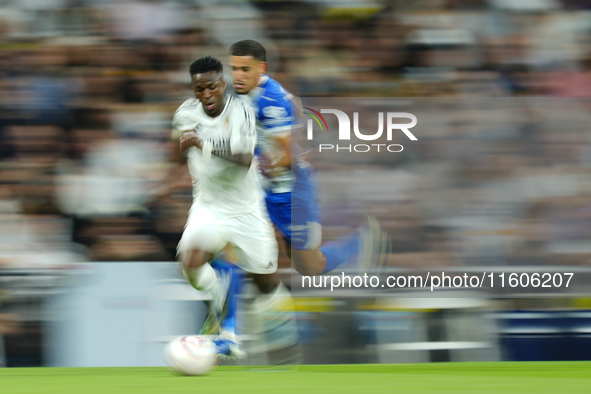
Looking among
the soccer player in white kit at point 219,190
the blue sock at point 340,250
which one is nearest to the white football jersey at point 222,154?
the soccer player in white kit at point 219,190

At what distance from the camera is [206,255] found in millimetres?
3639

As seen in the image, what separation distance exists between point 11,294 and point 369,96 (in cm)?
245

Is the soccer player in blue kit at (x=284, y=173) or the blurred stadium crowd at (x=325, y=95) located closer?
the soccer player in blue kit at (x=284, y=173)

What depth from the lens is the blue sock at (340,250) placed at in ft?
14.3

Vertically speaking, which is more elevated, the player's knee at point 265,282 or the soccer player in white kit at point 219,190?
the soccer player in white kit at point 219,190

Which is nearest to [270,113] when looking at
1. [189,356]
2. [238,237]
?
[238,237]

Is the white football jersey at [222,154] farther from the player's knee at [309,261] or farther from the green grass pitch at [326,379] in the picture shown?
the green grass pitch at [326,379]

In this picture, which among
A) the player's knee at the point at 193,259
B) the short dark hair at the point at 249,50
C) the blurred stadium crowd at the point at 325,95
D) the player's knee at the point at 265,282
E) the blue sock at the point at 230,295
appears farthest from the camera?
the blurred stadium crowd at the point at 325,95

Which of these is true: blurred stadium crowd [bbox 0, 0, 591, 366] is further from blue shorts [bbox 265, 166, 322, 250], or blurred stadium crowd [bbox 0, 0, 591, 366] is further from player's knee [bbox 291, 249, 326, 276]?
blue shorts [bbox 265, 166, 322, 250]

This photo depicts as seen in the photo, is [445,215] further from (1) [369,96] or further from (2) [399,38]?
(2) [399,38]

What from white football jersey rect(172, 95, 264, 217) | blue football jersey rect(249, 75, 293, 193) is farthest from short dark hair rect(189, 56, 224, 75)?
blue football jersey rect(249, 75, 293, 193)

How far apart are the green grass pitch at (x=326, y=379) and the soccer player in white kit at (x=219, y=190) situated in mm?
406

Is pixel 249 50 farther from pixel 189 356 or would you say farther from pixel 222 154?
pixel 189 356

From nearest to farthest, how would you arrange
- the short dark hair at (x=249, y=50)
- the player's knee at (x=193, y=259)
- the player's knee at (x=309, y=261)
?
the player's knee at (x=193, y=259)
the short dark hair at (x=249, y=50)
the player's knee at (x=309, y=261)
